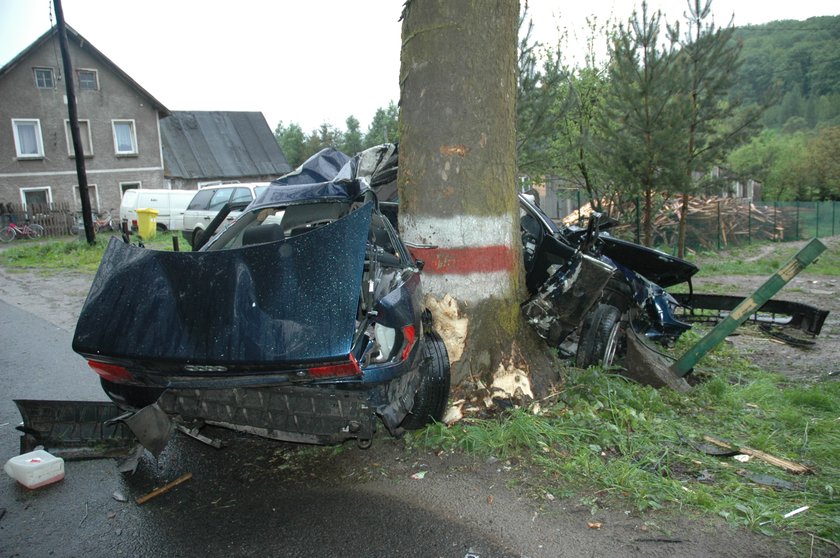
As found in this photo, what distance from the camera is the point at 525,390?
15.3ft

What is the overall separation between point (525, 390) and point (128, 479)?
2.79 metres

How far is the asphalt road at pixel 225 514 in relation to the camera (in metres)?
3.14

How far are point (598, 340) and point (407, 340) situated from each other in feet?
8.37

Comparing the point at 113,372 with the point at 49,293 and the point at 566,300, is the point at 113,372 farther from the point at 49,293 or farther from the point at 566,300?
the point at 49,293

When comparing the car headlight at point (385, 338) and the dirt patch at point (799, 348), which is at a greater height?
the car headlight at point (385, 338)

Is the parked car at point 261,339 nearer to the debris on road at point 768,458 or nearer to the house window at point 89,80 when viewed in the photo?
the debris on road at point 768,458

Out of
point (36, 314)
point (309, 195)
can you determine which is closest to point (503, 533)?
point (309, 195)

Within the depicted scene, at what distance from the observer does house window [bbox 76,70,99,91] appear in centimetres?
3262

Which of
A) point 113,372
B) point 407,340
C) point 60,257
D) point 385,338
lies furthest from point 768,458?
point 60,257

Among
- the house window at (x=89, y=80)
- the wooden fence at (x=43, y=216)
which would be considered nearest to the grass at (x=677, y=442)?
the wooden fence at (x=43, y=216)

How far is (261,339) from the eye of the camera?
329cm

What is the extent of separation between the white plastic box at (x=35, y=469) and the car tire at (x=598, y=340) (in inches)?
163

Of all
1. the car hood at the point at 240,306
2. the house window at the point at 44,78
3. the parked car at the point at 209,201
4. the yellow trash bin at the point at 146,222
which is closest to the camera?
the car hood at the point at 240,306

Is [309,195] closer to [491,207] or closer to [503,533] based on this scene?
[491,207]
